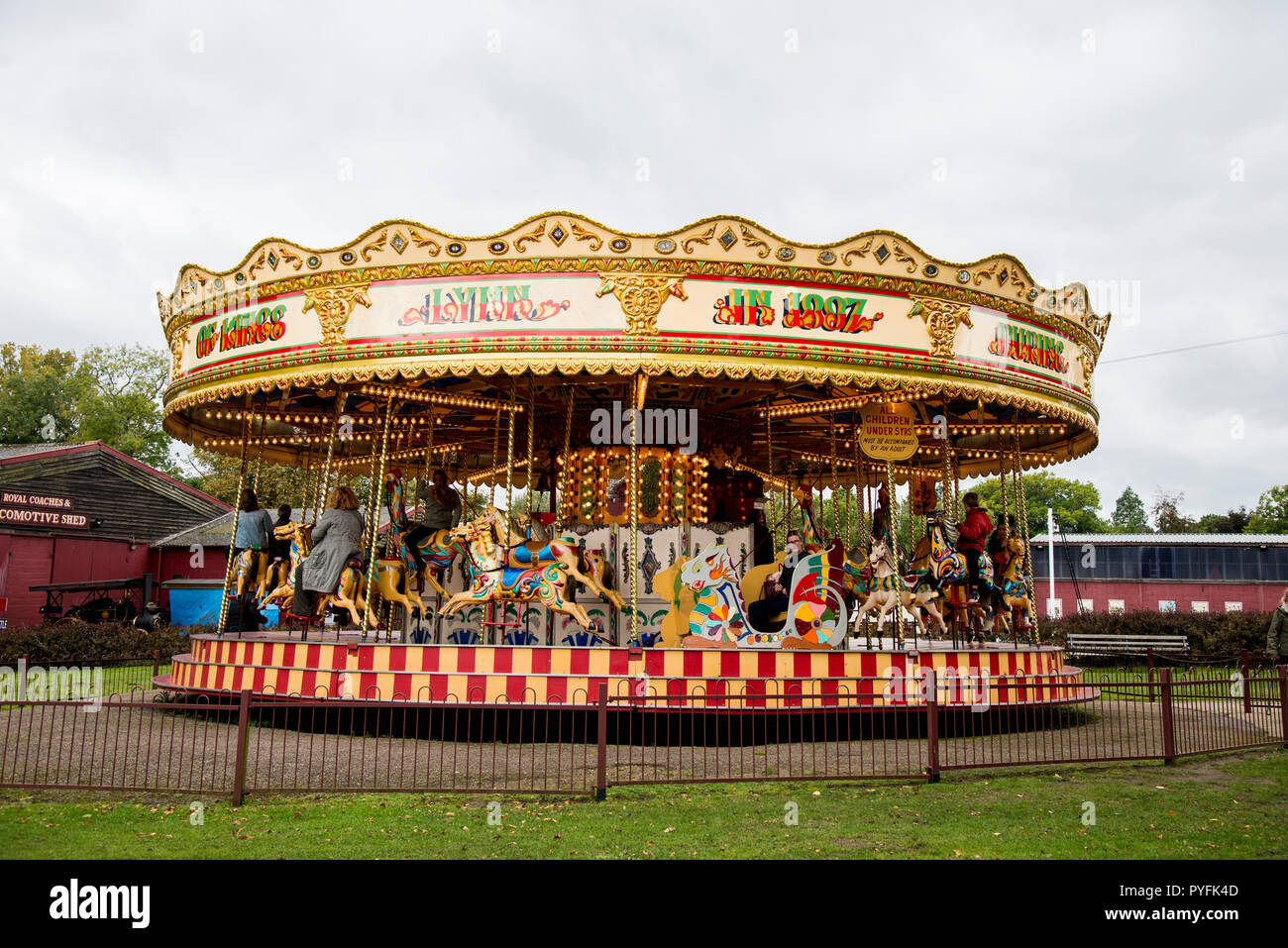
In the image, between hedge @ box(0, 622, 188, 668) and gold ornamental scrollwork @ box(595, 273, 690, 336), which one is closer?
gold ornamental scrollwork @ box(595, 273, 690, 336)

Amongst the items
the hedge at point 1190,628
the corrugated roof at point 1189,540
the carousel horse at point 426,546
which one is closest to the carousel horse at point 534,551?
the carousel horse at point 426,546

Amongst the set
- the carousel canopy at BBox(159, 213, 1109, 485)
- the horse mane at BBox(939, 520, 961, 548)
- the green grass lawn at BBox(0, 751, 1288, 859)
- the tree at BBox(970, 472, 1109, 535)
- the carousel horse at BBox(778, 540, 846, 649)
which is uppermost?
the tree at BBox(970, 472, 1109, 535)

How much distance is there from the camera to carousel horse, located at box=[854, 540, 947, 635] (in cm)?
1224

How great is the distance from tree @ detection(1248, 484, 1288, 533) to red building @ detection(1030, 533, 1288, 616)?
26.3 meters

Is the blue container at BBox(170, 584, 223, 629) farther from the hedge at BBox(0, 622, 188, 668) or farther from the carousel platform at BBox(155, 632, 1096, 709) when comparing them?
the carousel platform at BBox(155, 632, 1096, 709)

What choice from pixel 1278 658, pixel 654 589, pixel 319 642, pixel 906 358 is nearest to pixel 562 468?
pixel 654 589

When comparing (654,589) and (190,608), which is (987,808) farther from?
(190,608)

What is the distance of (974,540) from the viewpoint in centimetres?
1355

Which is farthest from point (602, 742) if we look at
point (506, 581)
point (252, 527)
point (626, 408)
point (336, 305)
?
point (252, 527)

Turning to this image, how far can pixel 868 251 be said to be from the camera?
36.5ft

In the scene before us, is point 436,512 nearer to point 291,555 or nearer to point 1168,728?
point 291,555

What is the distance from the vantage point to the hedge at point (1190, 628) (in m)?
23.3

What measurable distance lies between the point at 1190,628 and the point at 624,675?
19.3 metres

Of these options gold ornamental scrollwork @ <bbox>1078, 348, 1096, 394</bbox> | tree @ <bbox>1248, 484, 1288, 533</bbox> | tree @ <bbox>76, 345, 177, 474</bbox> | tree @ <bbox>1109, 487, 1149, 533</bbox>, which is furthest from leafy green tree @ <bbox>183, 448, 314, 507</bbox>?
tree @ <bbox>1109, 487, 1149, 533</bbox>
